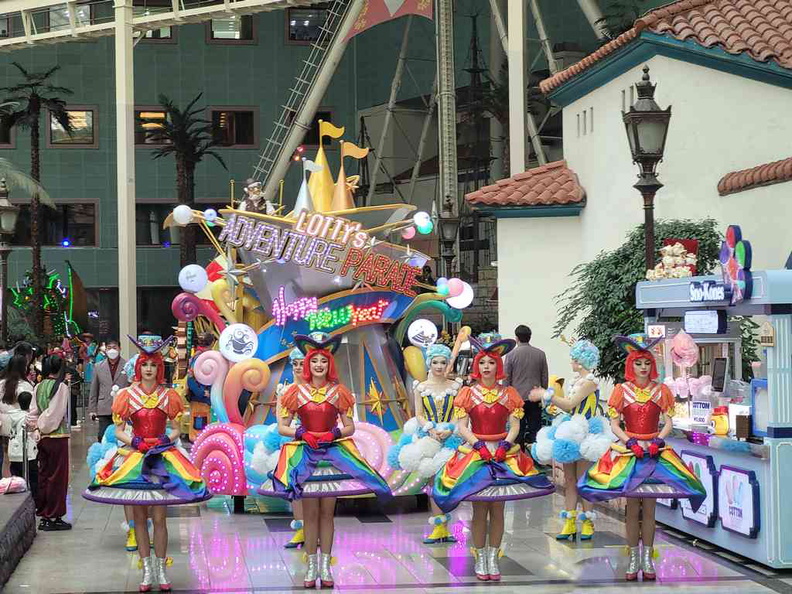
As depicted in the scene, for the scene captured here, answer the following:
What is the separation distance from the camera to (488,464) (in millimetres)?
10805

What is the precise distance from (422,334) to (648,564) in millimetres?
5503

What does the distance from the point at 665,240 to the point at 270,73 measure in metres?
36.5

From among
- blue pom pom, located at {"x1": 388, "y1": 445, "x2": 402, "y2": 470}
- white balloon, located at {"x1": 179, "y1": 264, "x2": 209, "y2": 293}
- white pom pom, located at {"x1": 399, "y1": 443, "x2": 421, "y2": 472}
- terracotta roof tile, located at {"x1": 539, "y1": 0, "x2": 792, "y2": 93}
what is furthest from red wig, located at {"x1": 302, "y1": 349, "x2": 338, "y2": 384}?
terracotta roof tile, located at {"x1": 539, "y1": 0, "x2": 792, "y2": 93}

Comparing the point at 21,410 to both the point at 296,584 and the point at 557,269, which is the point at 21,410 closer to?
the point at 296,584

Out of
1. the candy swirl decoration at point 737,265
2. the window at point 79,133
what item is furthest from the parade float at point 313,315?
the window at point 79,133

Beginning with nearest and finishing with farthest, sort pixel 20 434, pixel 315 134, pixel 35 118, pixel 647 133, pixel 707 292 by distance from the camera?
pixel 707 292 < pixel 647 133 < pixel 20 434 < pixel 35 118 < pixel 315 134

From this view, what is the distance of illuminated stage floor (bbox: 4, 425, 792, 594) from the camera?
10.8m

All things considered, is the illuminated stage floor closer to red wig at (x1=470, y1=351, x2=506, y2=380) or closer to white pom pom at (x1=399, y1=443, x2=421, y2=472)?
white pom pom at (x1=399, y1=443, x2=421, y2=472)

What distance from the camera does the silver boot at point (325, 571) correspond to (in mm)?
10727

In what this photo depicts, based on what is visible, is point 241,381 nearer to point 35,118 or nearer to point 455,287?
point 455,287

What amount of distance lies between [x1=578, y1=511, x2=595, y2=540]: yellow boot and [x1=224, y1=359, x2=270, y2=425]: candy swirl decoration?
14.1ft

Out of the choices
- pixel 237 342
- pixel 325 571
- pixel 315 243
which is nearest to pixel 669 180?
pixel 315 243

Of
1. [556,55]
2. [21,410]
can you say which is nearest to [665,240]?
[21,410]

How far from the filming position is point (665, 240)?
14.8 metres
